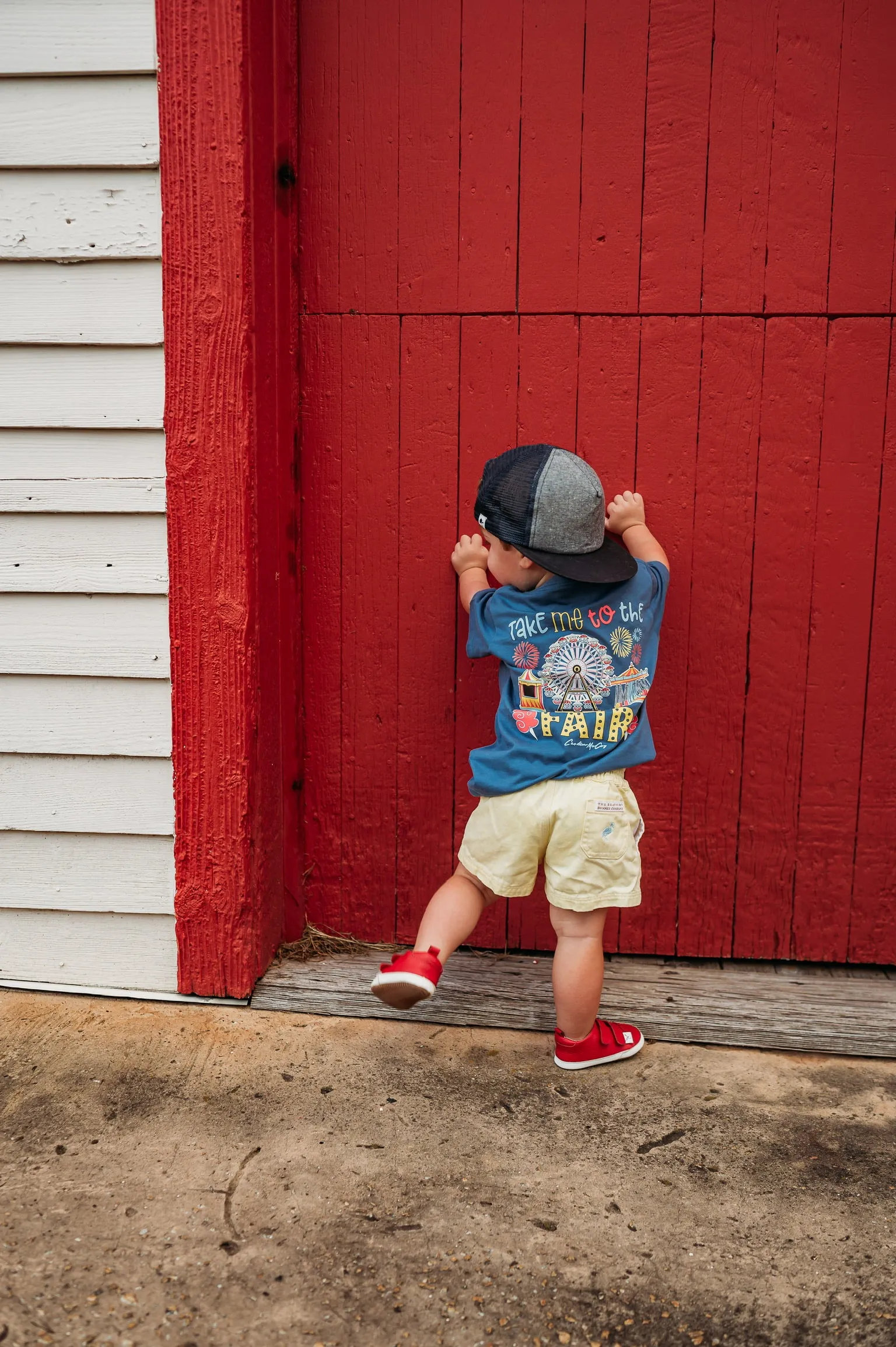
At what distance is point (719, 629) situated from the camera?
8.88 ft

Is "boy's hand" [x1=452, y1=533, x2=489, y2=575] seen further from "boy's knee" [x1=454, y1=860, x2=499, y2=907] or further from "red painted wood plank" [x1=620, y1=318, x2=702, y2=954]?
"boy's knee" [x1=454, y1=860, x2=499, y2=907]

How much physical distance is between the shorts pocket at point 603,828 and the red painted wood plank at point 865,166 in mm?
1297

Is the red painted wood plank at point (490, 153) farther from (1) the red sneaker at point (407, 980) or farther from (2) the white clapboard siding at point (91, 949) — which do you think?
(2) the white clapboard siding at point (91, 949)

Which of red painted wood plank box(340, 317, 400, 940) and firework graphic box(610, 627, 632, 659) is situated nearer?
firework graphic box(610, 627, 632, 659)

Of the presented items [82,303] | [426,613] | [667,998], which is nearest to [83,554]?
[82,303]

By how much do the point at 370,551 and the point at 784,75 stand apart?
1478 mm

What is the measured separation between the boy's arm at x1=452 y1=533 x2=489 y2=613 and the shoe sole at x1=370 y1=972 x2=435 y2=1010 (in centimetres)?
86

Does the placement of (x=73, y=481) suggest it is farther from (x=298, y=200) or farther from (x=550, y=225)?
(x=550, y=225)

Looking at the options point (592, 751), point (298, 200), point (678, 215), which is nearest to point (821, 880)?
point (592, 751)

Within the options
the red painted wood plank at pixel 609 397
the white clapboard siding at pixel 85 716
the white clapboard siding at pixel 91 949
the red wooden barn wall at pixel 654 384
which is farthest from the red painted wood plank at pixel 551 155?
the white clapboard siding at pixel 91 949

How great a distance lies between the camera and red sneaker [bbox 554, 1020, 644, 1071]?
7.91 ft

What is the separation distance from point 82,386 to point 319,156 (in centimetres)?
81

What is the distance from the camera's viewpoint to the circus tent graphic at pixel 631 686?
2379 millimetres

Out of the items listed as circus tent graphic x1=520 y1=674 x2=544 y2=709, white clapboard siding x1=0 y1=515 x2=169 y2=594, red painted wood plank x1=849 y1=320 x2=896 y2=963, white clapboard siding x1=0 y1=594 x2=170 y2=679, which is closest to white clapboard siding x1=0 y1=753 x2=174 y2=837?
white clapboard siding x1=0 y1=594 x2=170 y2=679
